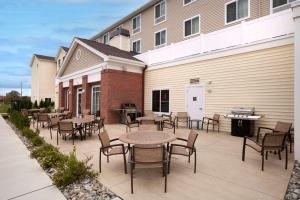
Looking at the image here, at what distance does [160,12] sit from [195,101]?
11022 millimetres

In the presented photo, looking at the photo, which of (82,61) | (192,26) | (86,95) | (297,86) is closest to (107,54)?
(86,95)

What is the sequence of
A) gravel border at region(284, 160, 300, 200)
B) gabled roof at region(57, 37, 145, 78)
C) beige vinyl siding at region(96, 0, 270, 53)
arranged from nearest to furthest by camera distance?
gravel border at region(284, 160, 300, 200) → beige vinyl siding at region(96, 0, 270, 53) → gabled roof at region(57, 37, 145, 78)

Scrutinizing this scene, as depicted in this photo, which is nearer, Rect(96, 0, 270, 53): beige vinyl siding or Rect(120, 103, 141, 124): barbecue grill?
Rect(96, 0, 270, 53): beige vinyl siding

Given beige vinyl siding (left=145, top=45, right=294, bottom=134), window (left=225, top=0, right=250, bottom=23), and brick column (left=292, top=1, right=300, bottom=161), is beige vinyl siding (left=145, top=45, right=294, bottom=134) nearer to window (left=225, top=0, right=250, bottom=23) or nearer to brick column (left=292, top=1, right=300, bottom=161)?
brick column (left=292, top=1, right=300, bottom=161)

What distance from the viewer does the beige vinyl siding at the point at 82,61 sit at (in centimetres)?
1480

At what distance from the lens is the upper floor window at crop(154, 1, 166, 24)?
17.8 metres

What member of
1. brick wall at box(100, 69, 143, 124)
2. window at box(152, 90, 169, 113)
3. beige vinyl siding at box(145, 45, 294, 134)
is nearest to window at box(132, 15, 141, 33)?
brick wall at box(100, 69, 143, 124)

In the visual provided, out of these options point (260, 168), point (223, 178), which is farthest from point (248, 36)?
point (223, 178)

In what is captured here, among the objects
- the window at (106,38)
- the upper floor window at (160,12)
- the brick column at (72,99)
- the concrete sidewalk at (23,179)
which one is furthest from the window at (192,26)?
the concrete sidewalk at (23,179)

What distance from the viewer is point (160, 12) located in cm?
1819

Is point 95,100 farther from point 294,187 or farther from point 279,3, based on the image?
point 294,187

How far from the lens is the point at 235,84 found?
9422mm

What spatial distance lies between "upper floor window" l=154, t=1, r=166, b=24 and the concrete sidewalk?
15.8 metres

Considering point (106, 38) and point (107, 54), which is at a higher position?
point (106, 38)
